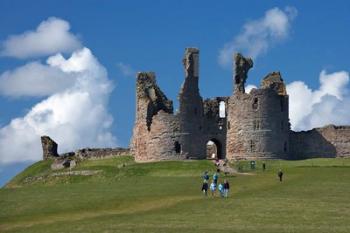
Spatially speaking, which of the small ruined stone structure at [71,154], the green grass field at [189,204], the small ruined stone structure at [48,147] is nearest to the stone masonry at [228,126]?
the green grass field at [189,204]

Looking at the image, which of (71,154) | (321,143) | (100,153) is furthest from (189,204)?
(71,154)

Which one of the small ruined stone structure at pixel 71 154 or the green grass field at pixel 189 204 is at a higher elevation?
the small ruined stone structure at pixel 71 154

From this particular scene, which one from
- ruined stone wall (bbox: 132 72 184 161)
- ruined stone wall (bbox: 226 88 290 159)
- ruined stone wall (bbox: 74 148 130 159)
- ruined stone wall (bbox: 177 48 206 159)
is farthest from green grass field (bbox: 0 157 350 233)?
ruined stone wall (bbox: 74 148 130 159)

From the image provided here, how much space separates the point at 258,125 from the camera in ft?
295

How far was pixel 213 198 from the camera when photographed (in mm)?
56750

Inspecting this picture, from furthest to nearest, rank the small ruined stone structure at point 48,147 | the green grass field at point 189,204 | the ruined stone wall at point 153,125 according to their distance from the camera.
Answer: the small ruined stone structure at point 48,147 → the ruined stone wall at point 153,125 → the green grass field at point 189,204

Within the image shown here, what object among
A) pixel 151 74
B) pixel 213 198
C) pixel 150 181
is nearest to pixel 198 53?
pixel 151 74

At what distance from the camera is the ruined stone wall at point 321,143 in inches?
3666

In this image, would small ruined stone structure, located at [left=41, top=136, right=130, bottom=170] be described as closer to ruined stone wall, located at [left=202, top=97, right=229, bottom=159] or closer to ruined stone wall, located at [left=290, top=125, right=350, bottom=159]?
ruined stone wall, located at [left=202, top=97, right=229, bottom=159]

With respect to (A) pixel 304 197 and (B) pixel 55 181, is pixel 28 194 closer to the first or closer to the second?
(B) pixel 55 181

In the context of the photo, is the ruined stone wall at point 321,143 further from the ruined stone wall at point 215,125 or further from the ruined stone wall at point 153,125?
the ruined stone wall at point 153,125

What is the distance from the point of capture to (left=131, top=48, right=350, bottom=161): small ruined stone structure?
90188 mm

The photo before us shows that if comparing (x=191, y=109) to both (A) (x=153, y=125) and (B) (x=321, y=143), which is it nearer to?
(A) (x=153, y=125)

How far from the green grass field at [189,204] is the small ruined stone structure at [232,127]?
849 cm
